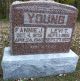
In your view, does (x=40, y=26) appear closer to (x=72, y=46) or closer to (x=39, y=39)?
(x=39, y=39)

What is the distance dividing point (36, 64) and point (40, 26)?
80cm

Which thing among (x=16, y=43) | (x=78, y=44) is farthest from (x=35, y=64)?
(x=78, y=44)

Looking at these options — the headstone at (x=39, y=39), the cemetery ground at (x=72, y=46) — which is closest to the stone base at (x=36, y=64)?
the headstone at (x=39, y=39)

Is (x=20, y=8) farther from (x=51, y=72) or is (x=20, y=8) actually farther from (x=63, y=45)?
(x=51, y=72)

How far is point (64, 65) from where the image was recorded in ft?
14.3

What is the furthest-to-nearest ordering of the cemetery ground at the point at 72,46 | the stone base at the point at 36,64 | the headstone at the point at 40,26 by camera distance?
the cemetery ground at the point at 72,46
the stone base at the point at 36,64
the headstone at the point at 40,26

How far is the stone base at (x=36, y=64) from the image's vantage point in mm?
4031

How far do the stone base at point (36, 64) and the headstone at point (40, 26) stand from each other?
153 mm

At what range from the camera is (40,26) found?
13.4ft

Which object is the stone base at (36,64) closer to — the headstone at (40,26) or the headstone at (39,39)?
the headstone at (39,39)

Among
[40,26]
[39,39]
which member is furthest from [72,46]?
[40,26]

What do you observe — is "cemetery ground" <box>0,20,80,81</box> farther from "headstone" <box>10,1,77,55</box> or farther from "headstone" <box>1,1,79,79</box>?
"headstone" <box>10,1,77,55</box>

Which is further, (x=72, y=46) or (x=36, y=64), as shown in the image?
(x=72, y=46)

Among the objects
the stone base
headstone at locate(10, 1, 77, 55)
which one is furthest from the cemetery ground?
headstone at locate(10, 1, 77, 55)
